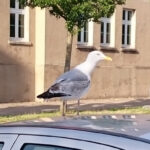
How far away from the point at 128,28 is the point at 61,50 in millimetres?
4540

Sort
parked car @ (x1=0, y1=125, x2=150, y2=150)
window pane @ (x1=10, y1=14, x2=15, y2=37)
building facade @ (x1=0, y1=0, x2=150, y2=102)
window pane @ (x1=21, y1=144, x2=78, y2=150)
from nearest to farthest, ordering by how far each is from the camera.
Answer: parked car @ (x1=0, y1=125, x2=150, y2=150)
window pane @ (x1=21, y1=144, x2=78, y2=150)
building facade @ (x1=0, y1=0, x2=150, y2=102)
window pane @ (x1=10, y1=14, x2=15, y2=37)

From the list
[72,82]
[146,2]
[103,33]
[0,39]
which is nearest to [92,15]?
[72,82]

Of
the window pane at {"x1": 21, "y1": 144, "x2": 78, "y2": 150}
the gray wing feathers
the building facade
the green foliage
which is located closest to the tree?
the green foliage

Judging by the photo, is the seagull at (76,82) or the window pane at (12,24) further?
Result: the window pane at (12,24)

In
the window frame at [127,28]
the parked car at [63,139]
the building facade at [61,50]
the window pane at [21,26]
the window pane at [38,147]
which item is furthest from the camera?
the window frame at [127,28]

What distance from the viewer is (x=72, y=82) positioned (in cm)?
1249

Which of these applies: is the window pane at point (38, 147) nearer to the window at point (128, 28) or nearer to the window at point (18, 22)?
the window at point (18, 22)

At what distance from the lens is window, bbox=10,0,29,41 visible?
21312mm

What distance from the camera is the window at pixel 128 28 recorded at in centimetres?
2538

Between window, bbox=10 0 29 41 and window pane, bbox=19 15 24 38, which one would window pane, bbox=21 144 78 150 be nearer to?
window, bbox=10 0 29 41

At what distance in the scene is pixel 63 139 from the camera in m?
3.06

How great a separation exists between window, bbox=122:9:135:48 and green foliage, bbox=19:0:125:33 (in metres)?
9.82

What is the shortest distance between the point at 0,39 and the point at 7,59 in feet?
2.70

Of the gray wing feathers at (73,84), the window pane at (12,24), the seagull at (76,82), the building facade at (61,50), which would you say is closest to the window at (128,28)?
the building facade at (61,50)
